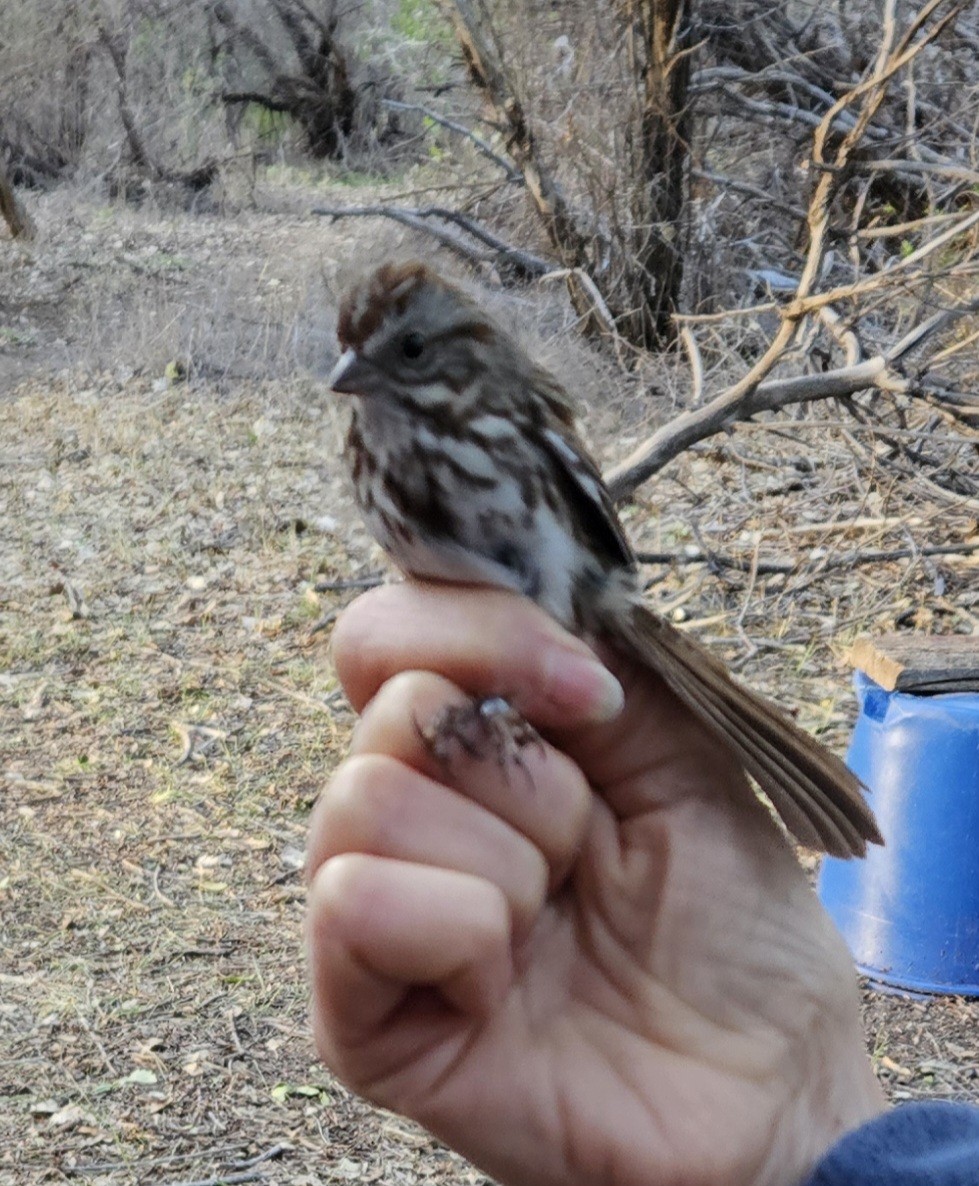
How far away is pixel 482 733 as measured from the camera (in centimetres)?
173

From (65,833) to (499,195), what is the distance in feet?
21.9

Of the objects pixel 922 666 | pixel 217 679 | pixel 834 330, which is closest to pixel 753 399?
pixel 834 330

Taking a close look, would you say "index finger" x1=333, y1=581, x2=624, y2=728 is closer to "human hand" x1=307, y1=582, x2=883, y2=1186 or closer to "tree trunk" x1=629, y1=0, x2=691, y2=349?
"human hand" x1=307, y1=582, x2=883, y2=1186

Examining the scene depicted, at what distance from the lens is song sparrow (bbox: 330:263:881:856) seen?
6.23 ft

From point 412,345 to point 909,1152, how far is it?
1.19 meters

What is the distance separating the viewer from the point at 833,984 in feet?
6.52

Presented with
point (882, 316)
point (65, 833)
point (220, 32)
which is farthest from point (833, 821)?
point (220, 32)

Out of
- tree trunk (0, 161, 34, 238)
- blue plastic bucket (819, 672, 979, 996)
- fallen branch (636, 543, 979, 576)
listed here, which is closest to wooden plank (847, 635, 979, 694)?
blue plastic bucket (819, 672, 979, 996)

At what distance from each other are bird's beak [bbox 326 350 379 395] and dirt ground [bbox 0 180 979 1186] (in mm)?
221

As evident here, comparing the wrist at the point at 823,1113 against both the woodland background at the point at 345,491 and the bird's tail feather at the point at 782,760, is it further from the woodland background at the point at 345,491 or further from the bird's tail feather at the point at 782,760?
the woodland background at the point at 345,491

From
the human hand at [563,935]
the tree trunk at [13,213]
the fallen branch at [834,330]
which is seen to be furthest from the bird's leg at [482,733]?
the tree trunk at [13,213]

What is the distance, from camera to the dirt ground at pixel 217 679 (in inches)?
148

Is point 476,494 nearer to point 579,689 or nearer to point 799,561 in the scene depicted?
point 579,689

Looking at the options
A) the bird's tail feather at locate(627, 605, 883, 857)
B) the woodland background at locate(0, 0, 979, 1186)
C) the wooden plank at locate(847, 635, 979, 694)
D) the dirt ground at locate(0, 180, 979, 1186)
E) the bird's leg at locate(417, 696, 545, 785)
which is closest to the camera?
the bird's leg at locate(417, 696, 545, 785)
